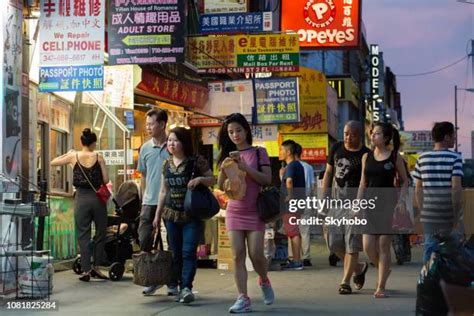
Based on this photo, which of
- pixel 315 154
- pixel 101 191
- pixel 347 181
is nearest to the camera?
pixel 347 181

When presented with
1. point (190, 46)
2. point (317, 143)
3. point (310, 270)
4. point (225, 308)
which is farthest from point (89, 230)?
point (317, 143)

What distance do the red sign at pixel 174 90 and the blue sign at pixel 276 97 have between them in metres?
1.17

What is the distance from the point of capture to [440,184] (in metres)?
8.04

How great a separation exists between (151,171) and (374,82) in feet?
177

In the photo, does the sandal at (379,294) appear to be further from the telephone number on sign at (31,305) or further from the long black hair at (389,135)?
the telephone number on sign at (31,305)

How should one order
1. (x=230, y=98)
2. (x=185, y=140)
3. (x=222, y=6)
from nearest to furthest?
(x=185, y=140), (x=222, y=6), (x=230, y=98)

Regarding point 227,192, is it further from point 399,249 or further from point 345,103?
point 345,103

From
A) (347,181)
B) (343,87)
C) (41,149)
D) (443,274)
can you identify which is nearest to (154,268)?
(347,181)

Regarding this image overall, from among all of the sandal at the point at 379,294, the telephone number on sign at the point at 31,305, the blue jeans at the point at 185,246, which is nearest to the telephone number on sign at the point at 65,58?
the blue jeans at the point at 185,246

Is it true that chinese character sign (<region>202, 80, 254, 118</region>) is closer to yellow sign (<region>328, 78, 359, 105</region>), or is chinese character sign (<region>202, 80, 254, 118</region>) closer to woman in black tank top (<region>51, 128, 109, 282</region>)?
woman in black tank top (<region>51, 128, 109, 282</region>)

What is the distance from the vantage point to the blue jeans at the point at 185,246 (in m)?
8.59

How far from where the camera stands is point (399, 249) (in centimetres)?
1392

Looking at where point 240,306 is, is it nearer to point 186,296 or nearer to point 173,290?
point 186,296

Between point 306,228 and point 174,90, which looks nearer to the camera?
point 306,228
